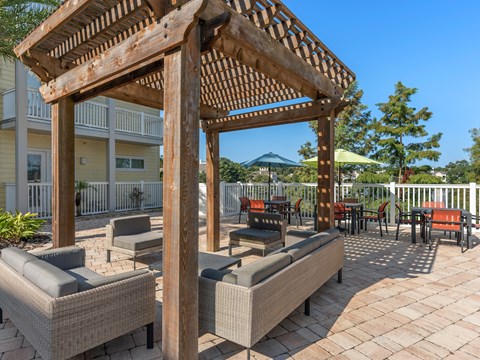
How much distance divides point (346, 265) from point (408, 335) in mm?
2094

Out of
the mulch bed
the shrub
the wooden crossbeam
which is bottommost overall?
the mulch bed

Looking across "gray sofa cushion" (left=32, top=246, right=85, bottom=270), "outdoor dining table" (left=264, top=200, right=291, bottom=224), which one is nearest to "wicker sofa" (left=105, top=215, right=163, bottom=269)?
"gray sofa cushion" (left=32, top=246, right=85, bottom=270)

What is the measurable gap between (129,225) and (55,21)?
3134mm

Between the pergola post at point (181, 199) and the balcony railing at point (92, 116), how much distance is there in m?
9.18

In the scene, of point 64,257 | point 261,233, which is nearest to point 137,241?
point 64,257

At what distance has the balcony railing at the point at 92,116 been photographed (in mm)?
8922

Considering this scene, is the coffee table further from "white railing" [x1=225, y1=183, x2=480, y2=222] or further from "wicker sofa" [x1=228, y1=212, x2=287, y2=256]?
"white railing" [x1=225, y1=183, x2=480, y2=222]

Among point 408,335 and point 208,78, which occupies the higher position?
point 208,78

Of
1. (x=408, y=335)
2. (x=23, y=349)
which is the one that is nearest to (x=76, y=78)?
(x=23, y=349)

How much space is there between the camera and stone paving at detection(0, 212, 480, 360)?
90.8 inches

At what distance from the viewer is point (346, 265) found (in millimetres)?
4668

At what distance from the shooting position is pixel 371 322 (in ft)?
9.23

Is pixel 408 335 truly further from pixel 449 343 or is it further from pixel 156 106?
pixel 156 106

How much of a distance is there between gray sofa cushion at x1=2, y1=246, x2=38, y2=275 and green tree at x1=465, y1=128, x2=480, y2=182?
2475 centimetres
